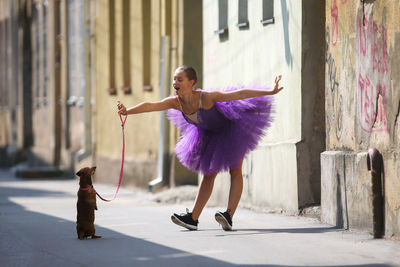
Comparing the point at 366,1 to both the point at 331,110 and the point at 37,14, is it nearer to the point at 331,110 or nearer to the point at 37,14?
the point at 331,110

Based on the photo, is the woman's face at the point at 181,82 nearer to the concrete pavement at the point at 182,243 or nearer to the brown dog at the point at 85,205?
the brown dog at the point at 85,205

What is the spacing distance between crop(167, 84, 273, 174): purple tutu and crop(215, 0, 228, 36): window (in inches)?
188

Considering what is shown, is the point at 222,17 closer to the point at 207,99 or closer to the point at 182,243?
the point at 207,99

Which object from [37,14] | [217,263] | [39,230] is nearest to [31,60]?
[37,14]

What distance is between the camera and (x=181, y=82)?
942cm

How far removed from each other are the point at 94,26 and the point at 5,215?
11411mm

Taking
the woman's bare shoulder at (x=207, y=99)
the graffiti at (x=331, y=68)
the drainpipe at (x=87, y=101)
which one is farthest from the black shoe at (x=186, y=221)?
the drainpipe at (x=87, y=101)

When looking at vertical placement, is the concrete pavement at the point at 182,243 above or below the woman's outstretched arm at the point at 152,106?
below

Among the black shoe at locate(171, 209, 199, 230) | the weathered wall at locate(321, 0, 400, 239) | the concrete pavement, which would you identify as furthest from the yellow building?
the black shoe at locate(171, 209, 199, 230)

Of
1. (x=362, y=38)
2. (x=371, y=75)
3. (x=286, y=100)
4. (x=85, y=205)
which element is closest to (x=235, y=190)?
(x=85, y=205)

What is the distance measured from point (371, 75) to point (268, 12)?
12.5 ft

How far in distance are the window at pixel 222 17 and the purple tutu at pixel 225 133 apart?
478 cm

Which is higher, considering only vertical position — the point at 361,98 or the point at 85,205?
the point at 361,98

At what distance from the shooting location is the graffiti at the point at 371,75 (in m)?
8.78
